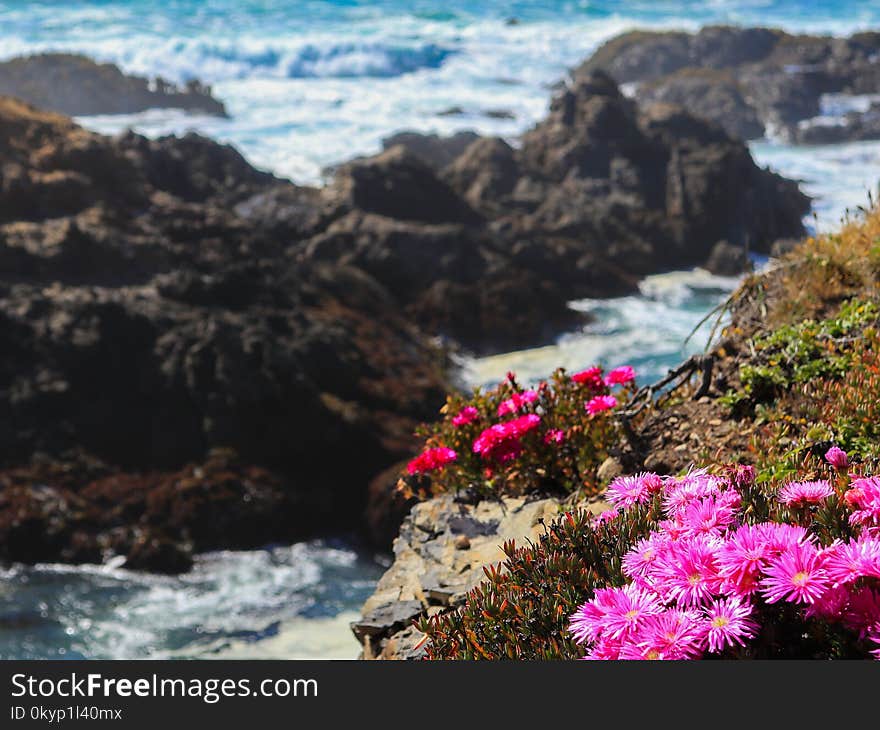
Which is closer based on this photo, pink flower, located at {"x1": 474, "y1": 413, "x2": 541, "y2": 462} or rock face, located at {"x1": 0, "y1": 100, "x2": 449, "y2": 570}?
pink flower, located at {"x1": 474, "y1": 413, "x2": 541, "y2": 462}

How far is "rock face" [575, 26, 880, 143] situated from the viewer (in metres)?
53.1

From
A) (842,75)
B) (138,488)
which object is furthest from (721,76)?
(138,488)

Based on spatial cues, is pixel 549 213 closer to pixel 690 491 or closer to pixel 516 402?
pixel 516 402

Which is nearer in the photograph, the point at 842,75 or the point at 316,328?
the point at 316,328

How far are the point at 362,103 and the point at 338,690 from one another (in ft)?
162

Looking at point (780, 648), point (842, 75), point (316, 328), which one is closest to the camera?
point (780, 648)

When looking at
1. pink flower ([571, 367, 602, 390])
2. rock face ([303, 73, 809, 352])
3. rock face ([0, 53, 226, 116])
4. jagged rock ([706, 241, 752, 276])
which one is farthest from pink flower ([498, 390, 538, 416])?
rock face ([0, 53, 226, 116])

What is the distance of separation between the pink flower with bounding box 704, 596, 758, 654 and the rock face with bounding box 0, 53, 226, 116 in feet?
168

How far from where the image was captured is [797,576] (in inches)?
73.5

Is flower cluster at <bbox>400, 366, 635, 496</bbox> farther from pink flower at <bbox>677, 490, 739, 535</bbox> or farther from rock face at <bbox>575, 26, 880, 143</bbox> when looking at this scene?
rock face at <bbox>575, 26, 880, 143</bbox>

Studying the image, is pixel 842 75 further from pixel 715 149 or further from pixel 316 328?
pixel 316 328

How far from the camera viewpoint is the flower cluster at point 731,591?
Answer: 1.87 meters

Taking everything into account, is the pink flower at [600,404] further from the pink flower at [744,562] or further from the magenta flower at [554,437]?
the pink flower at [744,562]

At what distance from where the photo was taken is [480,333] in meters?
22.4
